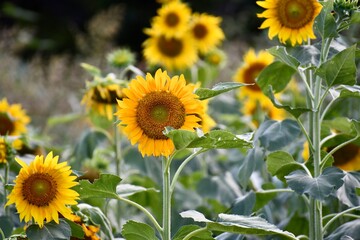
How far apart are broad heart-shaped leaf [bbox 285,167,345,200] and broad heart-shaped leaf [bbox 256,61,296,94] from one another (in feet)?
1.25

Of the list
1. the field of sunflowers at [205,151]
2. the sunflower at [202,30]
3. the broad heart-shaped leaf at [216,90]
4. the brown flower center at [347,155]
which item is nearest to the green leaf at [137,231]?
the field of sunflowers at [205,151]

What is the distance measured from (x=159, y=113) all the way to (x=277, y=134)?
460mm

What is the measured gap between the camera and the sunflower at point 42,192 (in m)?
1.60

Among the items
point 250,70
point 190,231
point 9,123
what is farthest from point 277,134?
point 250,70

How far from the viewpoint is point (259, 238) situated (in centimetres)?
223

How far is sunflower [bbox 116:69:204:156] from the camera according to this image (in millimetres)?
1592

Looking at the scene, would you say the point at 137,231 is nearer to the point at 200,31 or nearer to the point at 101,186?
the point at 101,186

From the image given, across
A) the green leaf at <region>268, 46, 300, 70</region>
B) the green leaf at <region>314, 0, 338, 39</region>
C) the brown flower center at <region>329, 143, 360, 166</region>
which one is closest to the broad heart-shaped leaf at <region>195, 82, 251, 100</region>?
the green leaf at <region>268, 46, 300, 70</region>

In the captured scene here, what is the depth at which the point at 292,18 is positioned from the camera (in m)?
1.86

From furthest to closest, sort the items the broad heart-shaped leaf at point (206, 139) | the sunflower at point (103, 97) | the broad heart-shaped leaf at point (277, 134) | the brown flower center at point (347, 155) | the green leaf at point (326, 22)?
the sunflower at point (103, 97) → the brown flower center at point (347, 155) → the broad heart-shaped leaf at point (277, 134) → the green leaf at point (326, 22) → the broad heart-shaped leaf at point (206, 139)

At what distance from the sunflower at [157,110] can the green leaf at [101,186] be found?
0.27 ft

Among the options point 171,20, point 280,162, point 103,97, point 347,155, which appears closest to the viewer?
point 280,162

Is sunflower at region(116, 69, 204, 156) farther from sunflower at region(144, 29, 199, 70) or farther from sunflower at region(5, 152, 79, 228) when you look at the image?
sunflower at region(144, 29, 199, 70)

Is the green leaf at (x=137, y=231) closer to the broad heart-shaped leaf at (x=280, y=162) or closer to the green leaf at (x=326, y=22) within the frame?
the broad heart-shaped leaf at (x=280, y=162)
